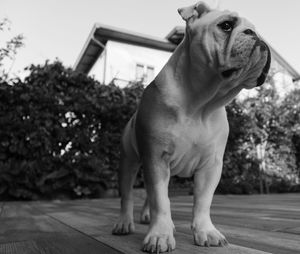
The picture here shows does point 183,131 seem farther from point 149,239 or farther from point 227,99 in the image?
point 149,239

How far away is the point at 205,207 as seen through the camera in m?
1.21

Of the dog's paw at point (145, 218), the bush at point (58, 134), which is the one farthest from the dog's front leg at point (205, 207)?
the bush at point (58, 134)

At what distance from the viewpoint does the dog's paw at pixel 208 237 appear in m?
1.06

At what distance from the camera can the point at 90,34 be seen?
34.5ft

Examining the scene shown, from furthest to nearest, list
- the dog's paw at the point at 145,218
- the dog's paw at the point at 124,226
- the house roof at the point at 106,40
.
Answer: the house roof at the point at 106,40 < the dog's paw at the point at 145,218 < the dog's paw at the point at 124,226

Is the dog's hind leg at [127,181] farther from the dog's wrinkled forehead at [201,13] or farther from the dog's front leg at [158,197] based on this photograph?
the dog's wrinkled forehead at [201,13]

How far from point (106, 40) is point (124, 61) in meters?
0.96

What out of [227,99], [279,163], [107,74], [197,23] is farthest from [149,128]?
[107,74]

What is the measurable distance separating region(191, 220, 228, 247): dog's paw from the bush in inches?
155

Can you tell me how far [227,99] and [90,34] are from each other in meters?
10.1

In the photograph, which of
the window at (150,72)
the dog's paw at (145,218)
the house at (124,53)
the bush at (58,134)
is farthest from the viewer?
the window at (150,72)

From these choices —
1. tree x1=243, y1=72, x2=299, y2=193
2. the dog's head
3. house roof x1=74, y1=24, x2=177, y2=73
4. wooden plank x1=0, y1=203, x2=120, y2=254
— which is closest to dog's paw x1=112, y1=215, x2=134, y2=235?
wooden plank x1=0, y1=203, x2=120, y2=254

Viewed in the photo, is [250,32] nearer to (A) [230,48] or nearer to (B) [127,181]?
(A) [230,48]

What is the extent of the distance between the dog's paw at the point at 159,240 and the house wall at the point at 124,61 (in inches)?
370
